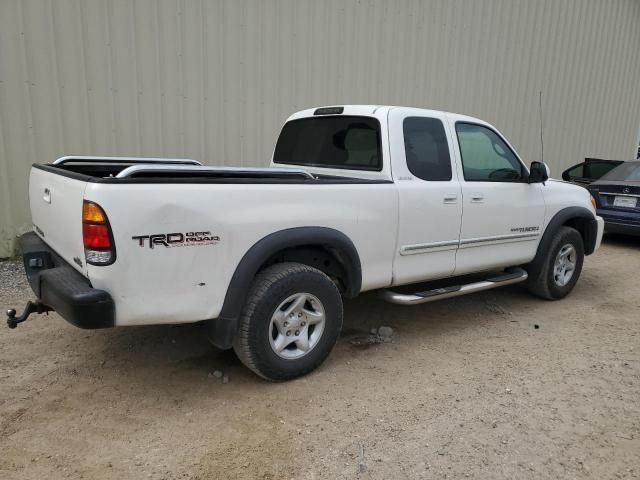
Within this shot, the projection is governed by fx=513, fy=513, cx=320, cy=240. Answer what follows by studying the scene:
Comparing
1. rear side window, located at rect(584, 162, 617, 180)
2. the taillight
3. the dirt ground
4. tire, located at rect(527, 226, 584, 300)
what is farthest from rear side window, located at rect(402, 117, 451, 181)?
rear side window, located at rect(584, 162, 617, 180)

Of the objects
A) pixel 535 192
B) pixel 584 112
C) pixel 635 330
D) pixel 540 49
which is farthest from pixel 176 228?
pixel 584 112

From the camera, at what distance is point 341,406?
3.20 metres

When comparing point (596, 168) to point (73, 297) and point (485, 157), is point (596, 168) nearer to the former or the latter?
point (485, 157)

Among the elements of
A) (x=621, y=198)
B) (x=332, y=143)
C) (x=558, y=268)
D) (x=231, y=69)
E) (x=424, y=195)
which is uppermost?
(x=231, y=69)

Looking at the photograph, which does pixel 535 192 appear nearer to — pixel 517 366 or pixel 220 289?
pixel 517 366

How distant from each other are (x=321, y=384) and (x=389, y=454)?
0.85 metres

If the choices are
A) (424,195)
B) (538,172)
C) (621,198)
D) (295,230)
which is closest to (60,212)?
(295,230)

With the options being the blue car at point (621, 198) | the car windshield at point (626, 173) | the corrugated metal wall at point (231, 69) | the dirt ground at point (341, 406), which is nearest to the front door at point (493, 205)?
the dirt ground at point (341, 406)

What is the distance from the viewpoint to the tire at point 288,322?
126 inches

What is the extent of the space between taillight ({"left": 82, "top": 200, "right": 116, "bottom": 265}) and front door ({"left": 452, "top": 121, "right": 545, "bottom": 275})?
2.82m

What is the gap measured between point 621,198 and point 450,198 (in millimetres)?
5685

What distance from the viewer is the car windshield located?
27.6ft

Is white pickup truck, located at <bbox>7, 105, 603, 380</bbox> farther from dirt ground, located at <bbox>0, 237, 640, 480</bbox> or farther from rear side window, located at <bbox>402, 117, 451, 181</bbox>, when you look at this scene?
dirt ground, located at <bbox>0, 237, 640, 480</bbox>

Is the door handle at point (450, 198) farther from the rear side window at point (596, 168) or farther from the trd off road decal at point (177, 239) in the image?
the rear side window at point (596, 168)
